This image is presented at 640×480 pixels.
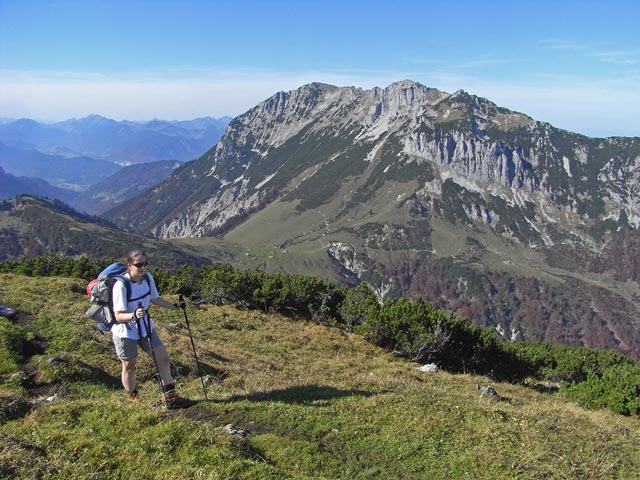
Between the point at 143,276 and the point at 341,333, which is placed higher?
the point at 143,276

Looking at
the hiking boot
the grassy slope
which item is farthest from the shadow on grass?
the hiking boot

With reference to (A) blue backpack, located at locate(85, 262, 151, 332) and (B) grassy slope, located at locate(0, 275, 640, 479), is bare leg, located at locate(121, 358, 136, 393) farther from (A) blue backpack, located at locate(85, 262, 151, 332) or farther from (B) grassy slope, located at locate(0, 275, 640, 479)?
(A) blue backpack, located at locate(85, 262, 151, 332)

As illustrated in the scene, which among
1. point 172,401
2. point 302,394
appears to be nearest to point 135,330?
point 172,401

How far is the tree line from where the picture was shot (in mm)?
24906

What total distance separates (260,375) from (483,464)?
913 cm

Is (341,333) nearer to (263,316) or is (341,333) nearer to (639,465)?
(263,316)

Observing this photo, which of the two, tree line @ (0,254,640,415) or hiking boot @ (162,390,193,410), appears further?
tree line @ (0,254,640,415)

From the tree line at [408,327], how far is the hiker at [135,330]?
2018cm

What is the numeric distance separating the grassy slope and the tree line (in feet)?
29.9

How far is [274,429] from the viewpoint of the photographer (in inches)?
461

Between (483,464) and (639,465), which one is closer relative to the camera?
(483,464)

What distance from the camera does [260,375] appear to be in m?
17.5

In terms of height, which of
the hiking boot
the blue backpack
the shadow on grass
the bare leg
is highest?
the blue backpack

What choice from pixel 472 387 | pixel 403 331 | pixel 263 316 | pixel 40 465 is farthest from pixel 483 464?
pixel 263 316
